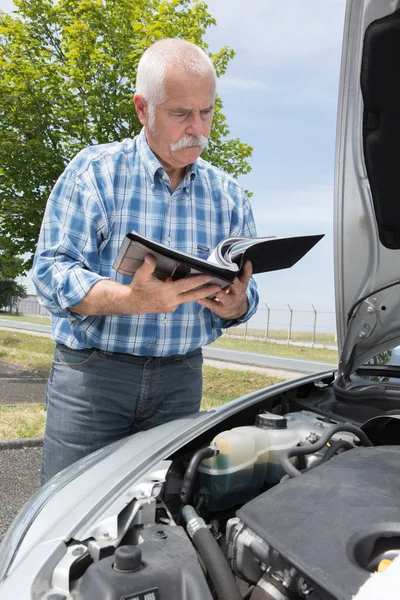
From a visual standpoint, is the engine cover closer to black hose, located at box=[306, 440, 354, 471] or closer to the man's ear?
black hose, located at box=[306, 440, 354, 471]

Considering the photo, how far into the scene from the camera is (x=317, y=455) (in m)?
1.65

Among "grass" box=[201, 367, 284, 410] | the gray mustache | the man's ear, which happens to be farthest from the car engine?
"grass" box=[201, 367, 284, 410]

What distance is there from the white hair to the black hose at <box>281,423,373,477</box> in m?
1.22

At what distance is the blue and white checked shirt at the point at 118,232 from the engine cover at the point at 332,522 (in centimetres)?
86

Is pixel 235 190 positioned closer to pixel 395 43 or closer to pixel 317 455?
pixel 395 43

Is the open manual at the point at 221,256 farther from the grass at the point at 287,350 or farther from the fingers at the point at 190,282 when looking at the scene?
the grass at the point at 287,350

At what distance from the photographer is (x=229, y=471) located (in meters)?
1.57

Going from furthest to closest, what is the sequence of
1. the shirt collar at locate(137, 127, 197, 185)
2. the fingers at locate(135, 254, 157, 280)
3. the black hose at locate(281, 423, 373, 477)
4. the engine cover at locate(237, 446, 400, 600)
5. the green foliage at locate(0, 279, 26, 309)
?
the green foliage at locate(0, 279, 26, 309) < the shirt collar at locate(137, 127, 197, 185) < the fingers at locate(135, 254, 157, 280) < the black hose at locate(281, 423, 373, 477) < the engine cover at locate(237, 446, 400, 600)

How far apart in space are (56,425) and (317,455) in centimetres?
93

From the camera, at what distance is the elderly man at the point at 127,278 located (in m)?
1.88

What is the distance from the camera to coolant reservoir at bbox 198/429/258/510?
1559 mm

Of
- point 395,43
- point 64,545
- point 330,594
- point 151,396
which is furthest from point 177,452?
point 395,43

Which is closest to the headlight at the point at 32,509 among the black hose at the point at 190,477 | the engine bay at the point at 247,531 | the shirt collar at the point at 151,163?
the engine bay at the point at 247,531

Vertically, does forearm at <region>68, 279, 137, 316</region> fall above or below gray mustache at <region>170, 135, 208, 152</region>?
below
